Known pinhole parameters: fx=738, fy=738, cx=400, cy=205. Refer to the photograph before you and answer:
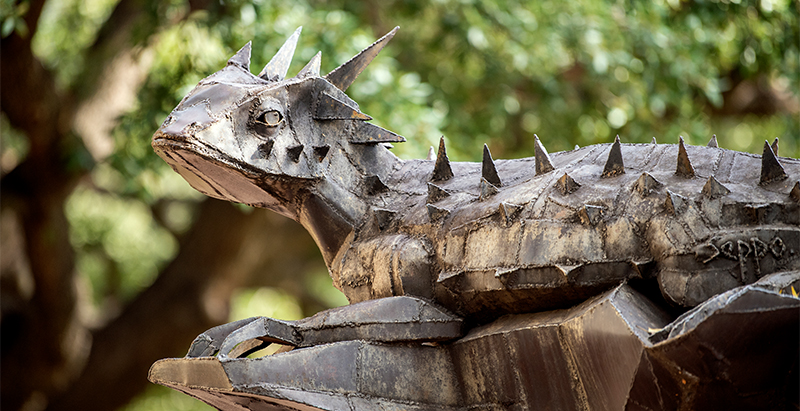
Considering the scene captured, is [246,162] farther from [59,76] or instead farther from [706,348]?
[59,76]

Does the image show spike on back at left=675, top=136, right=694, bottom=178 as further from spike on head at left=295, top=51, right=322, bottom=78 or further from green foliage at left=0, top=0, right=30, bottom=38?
green foliage at left=0, top=0, right=30, bottom=38

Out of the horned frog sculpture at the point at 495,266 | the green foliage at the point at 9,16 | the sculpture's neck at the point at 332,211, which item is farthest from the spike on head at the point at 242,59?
the green foliage at the point at 9,16

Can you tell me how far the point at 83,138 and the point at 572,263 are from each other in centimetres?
565

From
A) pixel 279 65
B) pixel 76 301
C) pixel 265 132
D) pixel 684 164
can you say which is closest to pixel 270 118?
pixel 265 132

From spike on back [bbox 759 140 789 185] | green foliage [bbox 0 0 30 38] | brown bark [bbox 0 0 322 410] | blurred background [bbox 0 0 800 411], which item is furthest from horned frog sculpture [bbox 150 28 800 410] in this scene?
brown bark [bbox 0 0 322 410]

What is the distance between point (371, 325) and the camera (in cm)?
289

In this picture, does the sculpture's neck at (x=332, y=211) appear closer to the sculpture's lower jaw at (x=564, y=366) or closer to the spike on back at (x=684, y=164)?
the sculpture's lower jaw at (x=564, y=366)

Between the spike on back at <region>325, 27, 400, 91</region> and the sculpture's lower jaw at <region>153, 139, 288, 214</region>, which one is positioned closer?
the sculpture's lower jaw at <region>153, 139, 288, 214</region>

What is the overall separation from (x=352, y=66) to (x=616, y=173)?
4.40 feet

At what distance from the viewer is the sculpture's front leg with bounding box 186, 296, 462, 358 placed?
2.89 m

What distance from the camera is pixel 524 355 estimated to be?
2719 mm

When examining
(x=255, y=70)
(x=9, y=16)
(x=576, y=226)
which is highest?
(x=9, y=16)

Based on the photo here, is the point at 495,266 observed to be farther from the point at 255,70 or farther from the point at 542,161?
the point at 255,70

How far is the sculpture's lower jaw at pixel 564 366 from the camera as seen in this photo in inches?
85.7
